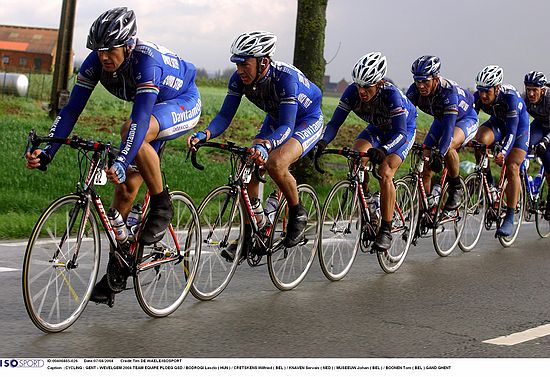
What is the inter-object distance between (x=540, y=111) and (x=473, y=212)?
252cm

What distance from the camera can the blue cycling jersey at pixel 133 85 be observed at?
21.8ft

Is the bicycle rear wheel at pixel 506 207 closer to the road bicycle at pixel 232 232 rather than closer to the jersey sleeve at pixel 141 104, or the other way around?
the road bicycle at pixel 232 232

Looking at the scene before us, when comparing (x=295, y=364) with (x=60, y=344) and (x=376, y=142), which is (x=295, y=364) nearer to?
(x=60, y=344)

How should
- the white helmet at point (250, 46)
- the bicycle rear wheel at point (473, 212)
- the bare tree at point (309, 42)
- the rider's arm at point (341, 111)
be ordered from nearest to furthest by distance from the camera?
the white helmet at point (250, 46) < the rider's arm at point (341, 111) < the bicycle rear wheel at point (473, 212) < the bare tree at point (309, 42)

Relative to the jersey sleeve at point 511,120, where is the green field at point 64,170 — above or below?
below

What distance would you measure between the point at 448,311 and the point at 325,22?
342 inches

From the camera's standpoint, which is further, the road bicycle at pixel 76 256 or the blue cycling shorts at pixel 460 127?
the blue cycling shorts at pixel 460 127

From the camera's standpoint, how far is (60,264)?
6.56m

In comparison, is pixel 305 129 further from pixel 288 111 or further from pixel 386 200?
pixel 386 200

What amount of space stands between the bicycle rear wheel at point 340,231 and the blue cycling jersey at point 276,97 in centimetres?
101

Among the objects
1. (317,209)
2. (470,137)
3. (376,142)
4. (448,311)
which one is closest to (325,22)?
(470,137)

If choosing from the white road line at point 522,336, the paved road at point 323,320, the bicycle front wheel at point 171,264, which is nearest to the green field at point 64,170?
the paved road at point 323,320

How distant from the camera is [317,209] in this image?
9039 mm

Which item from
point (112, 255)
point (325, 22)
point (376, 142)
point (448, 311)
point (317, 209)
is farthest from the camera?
point (325, 22)
